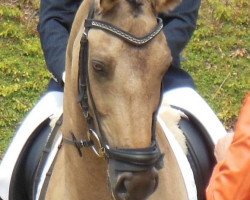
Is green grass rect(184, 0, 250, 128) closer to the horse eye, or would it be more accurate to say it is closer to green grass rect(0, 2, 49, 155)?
green grass rect(0, 2, 49, 155)

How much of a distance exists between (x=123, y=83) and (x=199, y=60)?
4.79 meters

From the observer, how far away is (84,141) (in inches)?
123

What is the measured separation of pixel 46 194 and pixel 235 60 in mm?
4331

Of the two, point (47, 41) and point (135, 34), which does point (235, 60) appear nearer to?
point (47, 41)

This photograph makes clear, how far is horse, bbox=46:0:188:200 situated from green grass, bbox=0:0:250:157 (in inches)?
133

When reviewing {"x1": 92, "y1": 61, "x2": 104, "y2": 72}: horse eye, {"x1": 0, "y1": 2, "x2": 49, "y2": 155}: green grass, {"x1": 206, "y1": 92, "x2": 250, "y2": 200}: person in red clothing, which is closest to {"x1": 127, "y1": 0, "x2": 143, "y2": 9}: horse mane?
{"x1": 92, "y1": 61, "x2": 104, "y2": 72}: horse eye

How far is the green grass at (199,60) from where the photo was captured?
677 centimetres

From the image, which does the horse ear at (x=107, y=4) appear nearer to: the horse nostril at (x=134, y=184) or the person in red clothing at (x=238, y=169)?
the horse nostril at (x=134, y=184)

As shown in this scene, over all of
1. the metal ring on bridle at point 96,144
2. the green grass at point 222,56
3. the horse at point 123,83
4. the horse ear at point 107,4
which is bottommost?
the green grass at point 222,56

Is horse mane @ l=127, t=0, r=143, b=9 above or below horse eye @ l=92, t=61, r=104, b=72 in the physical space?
above

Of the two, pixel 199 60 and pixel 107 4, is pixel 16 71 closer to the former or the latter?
pixel 199 60

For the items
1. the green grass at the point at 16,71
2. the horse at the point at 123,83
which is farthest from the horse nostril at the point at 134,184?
the green grass at the point at 16,71

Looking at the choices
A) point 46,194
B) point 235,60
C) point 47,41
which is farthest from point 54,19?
point 235,60

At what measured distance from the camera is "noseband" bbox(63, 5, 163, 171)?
2811 mm
